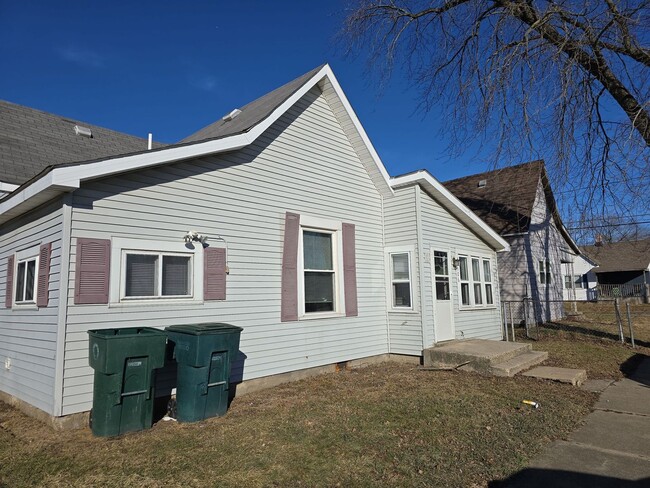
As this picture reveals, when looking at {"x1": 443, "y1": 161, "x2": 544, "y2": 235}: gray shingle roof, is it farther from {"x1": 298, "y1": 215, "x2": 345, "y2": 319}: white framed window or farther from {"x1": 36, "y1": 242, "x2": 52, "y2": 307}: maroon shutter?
{"x1": 36, "y1": 242, "x2": 52, "y2": 307}: maroon shutter

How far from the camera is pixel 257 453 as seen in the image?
431cm

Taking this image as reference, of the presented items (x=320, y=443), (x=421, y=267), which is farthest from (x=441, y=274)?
(x=320, y=443)

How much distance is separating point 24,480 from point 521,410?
5.60 meters

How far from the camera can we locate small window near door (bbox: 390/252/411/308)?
9.27 meters

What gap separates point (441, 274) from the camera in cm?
995

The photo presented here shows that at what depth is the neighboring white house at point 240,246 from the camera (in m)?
5.34

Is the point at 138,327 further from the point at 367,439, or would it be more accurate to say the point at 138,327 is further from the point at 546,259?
the point at 546,259

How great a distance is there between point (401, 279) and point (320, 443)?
5.30m

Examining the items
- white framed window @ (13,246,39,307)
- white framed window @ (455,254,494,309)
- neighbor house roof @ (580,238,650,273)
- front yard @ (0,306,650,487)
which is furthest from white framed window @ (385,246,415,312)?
neighbor house roof @ (580,238,650,273)

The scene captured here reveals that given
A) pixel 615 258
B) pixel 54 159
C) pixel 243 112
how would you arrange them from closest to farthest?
pixel 54 159, pixel 243 112, pixel 615 258

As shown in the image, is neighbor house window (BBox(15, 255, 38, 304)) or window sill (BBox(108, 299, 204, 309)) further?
neighbor house window (BBox(15, 255, 38, 304))

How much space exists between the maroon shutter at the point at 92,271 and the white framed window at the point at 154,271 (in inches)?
3.4

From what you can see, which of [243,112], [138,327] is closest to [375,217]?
[243,112]

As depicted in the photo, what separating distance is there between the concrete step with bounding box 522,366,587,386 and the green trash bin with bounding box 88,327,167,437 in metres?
6.38
